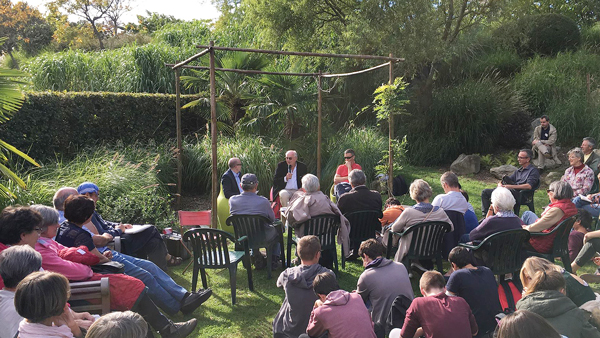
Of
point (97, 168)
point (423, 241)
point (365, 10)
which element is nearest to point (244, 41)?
point (365, 10)

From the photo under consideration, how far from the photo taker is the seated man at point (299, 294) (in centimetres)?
358

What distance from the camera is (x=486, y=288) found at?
3535 millimetres

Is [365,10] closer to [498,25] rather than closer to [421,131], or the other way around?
[421,131]

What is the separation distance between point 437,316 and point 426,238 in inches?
81.8

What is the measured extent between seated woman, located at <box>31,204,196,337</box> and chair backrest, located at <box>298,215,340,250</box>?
198 centimetres

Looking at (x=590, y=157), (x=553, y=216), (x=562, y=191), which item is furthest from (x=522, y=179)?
(x=553, y=216)

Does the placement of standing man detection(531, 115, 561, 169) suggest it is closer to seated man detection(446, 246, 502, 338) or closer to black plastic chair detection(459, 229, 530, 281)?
black plastic chair detection(459, 229, 530, 281)

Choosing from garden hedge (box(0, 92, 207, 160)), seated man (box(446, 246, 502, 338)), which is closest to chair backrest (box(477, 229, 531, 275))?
seated man (box(446, 246, 502, 338))

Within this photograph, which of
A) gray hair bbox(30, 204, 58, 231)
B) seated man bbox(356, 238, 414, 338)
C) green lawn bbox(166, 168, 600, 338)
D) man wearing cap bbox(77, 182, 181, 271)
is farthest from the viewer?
man wearing cap bbox(77, 182, 181, 271)

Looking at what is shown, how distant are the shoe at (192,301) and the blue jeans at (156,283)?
63mm

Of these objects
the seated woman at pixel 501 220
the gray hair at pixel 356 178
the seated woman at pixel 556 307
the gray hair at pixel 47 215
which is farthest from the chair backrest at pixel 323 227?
the seated woman at pixel 556 307

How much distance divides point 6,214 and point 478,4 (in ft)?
36.9

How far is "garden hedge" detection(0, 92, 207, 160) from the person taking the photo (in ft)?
27.6

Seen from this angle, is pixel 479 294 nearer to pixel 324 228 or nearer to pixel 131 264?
pixel 324 228
